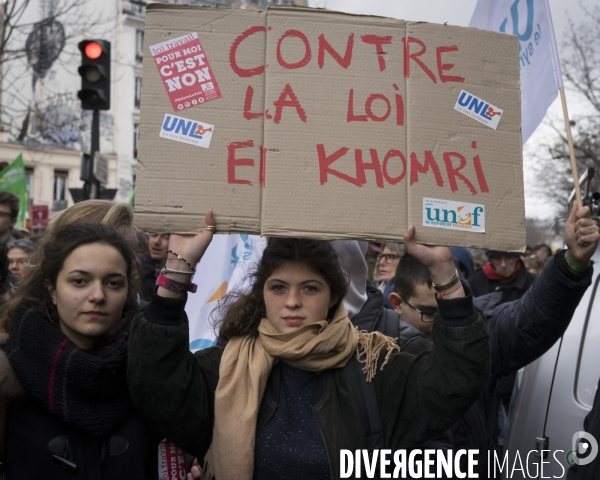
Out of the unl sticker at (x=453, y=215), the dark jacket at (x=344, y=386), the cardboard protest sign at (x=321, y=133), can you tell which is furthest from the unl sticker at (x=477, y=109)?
the dark jacket at (x=344, y=386)

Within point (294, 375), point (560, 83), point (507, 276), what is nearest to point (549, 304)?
point (560, 83)

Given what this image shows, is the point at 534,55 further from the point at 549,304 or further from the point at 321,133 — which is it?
the point at 321,133

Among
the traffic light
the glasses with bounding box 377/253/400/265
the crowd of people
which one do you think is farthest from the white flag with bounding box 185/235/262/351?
the traffic light

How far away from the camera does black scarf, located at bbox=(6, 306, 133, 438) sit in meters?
2.41

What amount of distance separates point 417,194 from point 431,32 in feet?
1.82

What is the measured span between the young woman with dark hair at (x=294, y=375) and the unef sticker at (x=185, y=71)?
392 millimetres

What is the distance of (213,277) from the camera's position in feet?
14.4

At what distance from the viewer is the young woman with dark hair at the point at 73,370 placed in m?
2.40

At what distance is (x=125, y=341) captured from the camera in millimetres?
2535

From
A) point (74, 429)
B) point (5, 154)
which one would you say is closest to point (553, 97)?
point (74, 429)

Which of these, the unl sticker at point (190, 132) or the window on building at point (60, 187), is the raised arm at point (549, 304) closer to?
the unl sticker at point (190, 132)

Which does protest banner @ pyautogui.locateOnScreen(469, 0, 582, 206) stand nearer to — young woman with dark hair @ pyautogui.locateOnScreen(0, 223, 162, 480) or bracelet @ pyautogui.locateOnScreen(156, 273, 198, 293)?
bracelet @ pyautogui.locateOnScreen(156, 273, 198, 293)

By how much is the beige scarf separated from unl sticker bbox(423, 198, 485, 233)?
1.64 ft

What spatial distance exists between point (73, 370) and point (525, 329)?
69.9 inches
